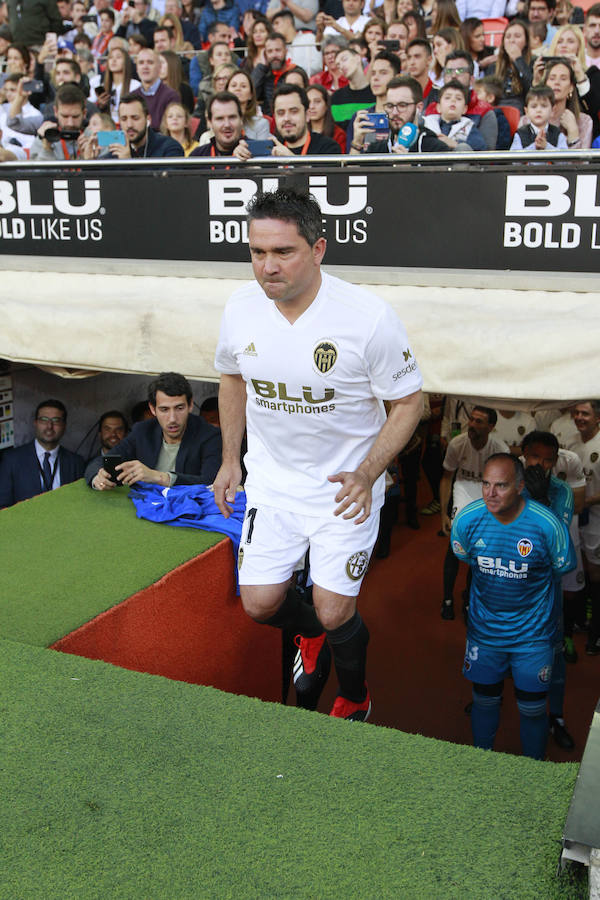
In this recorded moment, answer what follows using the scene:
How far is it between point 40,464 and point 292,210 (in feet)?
14.3

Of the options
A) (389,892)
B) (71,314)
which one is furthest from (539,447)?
(389,892)

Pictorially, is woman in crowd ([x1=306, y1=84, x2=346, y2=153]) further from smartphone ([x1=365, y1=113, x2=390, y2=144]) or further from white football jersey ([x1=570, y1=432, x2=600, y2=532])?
white football jersey ([x1=570, y1=432, x2=600, y2=532])

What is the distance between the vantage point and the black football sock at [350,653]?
134 inches

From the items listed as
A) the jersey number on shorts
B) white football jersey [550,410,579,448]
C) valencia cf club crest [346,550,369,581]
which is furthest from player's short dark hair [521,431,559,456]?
the jersey number on shorts

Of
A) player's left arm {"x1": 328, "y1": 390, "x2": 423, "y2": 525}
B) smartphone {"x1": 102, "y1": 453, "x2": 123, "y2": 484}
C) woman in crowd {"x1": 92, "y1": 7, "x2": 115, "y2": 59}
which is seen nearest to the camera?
player's left arm {"x1": 328, "y1": 390, "x2": 423, "y2": 525}

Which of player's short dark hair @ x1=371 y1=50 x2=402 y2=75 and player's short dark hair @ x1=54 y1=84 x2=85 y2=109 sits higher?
player's short dark hair @ x1=371 y1=50 x2=402 y2=75

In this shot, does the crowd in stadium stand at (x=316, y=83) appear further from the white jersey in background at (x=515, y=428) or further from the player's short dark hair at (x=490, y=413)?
the white jersey in background at (x=515, y=428)

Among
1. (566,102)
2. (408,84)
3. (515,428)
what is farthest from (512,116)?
(515,428)

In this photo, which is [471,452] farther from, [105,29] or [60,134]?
[105,29]

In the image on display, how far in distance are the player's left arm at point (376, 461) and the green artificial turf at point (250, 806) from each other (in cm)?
69

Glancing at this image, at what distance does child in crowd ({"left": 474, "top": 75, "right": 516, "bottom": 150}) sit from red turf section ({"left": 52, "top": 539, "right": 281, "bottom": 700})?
398 cm

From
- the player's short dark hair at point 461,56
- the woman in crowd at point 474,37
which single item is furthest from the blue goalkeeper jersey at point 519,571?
the woman in crowd at point 474,37

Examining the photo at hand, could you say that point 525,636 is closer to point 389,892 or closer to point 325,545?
point 325,545

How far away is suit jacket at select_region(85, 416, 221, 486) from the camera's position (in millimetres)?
4844
